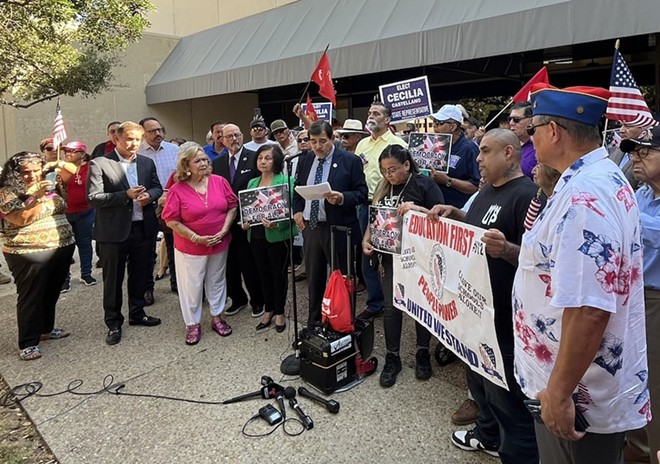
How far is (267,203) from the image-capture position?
457cm

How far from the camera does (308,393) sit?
3.54m

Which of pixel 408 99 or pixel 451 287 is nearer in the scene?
pixel 451 287

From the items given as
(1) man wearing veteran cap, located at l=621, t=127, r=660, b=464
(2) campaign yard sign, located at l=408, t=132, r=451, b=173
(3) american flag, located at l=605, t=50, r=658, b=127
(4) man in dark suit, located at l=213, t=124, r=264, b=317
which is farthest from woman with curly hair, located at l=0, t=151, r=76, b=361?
(1) man wearing veteran cap, located at l=621, t=127, r=660, b=464

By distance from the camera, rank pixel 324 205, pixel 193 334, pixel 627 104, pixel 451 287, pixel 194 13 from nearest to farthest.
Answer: pixel 627 104 < pixel 451 287 < pixel 324 205 < pixel 193 334 < pixel 194 13

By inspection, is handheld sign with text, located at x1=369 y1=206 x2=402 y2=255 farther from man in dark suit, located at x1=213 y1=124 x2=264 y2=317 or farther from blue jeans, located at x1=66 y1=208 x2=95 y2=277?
blue jeans, located at x1=66 y1=208 x2=95 y2=277

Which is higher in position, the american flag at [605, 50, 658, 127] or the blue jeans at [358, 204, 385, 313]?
the american flag at [605, 50, 658, 127]

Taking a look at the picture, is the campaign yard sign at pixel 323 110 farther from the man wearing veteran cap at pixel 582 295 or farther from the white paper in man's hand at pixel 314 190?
the man wearing veteran cap at pixel 582 295

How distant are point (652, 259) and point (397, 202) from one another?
A: 5.54 ft

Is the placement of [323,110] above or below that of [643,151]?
above

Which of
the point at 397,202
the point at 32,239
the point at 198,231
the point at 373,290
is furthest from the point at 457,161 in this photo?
the point at 32,239

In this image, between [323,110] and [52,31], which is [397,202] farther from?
[52,31]

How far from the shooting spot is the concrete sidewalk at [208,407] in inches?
116

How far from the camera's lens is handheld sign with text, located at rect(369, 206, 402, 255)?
348cm

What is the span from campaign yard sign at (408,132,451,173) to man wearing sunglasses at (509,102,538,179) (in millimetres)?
640
